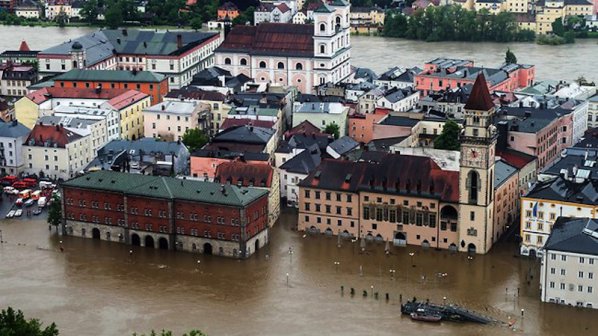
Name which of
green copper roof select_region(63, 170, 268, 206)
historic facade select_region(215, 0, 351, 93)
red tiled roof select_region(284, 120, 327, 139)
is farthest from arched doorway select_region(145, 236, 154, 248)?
historic facade select_region(215, 0, 351, 93)

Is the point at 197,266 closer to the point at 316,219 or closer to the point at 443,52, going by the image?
the point at 316,219

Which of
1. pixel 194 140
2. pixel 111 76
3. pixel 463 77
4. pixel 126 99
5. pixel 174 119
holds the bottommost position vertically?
pixel 194 140

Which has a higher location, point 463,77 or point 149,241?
point 463,77

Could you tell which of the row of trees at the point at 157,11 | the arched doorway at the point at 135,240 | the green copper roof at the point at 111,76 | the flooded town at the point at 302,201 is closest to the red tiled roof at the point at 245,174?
the flooded town at the point at 302,201

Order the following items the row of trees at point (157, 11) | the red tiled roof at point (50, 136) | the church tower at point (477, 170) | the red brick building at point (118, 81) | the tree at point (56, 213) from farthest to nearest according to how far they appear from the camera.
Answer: the row of trees at point (157, 11), the red brick building at point (118, 81), the red tiled roof at point (50, 136), the tree at point (56, 213), the church tower at point (477, 170)

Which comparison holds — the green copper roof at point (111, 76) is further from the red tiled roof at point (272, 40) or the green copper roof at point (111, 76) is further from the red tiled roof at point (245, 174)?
the red tiled roof at point (245, 174)

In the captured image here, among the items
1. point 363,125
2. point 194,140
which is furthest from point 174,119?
point 363,125

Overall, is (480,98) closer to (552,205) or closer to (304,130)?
(552,205)
